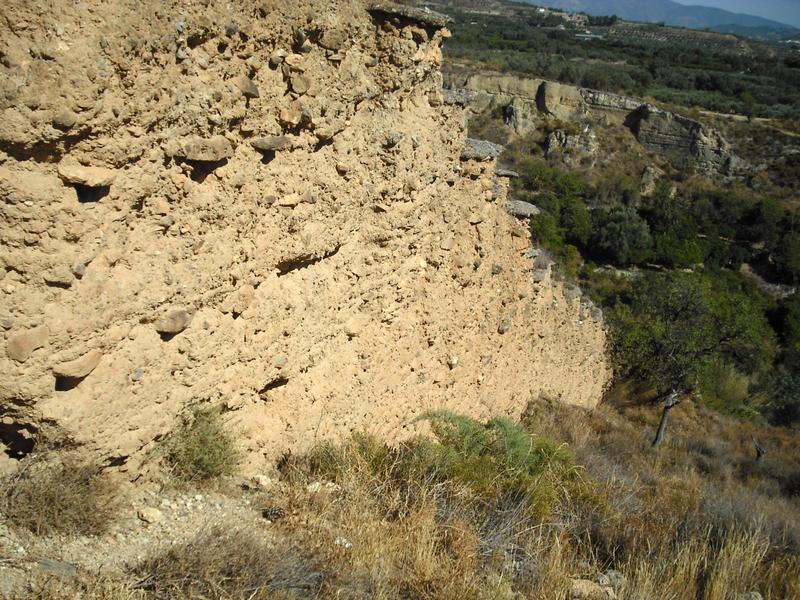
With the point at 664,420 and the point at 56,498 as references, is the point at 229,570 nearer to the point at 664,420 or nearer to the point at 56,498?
the point at 56,498

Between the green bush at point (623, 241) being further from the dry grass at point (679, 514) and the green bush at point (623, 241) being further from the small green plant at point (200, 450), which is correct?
the small green plant at point (200, 450)

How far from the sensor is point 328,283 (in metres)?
4.08

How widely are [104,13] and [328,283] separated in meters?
2.02

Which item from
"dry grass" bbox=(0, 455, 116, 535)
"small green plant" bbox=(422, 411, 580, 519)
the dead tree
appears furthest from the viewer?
the dead tree

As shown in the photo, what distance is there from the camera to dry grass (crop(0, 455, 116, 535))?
256cm

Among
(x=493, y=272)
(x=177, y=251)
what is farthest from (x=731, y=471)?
(x=177, y=251)

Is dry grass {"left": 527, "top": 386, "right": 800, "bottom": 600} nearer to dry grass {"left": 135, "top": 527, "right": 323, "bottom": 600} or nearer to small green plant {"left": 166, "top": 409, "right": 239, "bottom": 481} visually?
dry grass {"left": 135, "top": 527, "right": 323, "bottom": 600}

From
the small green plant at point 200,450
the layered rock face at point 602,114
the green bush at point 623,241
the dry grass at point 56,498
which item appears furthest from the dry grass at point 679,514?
the layered rock face at point 602,114

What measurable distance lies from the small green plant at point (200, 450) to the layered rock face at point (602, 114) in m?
35.7

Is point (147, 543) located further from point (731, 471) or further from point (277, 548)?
point (731, 471)

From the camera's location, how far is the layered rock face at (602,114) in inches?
1468

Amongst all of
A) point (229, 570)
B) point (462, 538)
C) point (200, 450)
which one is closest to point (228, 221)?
point (200, 450)

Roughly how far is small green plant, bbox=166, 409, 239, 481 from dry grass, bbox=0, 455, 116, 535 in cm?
42

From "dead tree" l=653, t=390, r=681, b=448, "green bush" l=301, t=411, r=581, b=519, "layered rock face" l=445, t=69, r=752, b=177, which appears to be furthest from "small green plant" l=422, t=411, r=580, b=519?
"layered rock face" l=445, t=69, r=752, b=177
